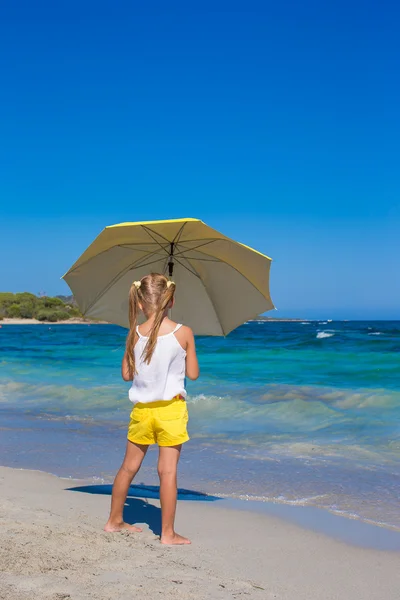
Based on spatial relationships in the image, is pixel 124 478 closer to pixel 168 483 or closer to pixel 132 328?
pixel 168 483

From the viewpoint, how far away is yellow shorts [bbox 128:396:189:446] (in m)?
4.17

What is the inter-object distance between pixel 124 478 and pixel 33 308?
127 metres

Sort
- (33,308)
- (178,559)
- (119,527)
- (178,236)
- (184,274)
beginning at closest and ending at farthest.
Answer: (178,559) → (119,527) → (178,236) → (184,274) → (33,308)

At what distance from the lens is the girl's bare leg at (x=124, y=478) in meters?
4.32

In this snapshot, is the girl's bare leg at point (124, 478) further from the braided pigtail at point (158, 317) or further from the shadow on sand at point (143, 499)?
the braided pigtail at point (158, 317)

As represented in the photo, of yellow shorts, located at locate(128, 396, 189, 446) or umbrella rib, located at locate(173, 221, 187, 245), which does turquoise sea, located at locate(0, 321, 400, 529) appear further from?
umbrella rib, located at locate(173, 221, 187, 245)

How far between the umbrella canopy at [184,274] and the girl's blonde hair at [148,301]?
1.17m

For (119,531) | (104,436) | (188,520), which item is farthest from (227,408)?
(119,531)

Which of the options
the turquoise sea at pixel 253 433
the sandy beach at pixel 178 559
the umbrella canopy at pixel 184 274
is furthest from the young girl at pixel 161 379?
the turquoise sea at pixel 253 433

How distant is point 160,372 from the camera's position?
4.16 m

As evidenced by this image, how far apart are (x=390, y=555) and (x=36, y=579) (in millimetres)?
2547

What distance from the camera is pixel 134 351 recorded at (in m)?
4.24

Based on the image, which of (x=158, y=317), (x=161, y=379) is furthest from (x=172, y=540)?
(x=158, y=317)

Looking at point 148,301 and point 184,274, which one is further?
point 184,274
